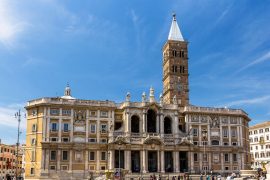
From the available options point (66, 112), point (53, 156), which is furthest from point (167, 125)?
point (53, 156)

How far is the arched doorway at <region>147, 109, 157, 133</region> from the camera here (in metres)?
83.7

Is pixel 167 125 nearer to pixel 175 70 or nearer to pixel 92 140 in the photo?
pixel 92 140

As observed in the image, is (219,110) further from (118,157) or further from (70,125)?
(70,125)

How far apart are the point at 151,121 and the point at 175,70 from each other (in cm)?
2039

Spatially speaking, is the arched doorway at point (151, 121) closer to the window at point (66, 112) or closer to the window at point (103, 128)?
the window at point (103, 128)

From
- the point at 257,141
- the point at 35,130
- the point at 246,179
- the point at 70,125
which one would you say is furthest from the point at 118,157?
the point at 257,141

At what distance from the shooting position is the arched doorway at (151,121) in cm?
8372

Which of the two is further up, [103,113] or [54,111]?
[54,111]

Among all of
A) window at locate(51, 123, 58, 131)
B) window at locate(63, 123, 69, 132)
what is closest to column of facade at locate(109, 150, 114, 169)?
window at locate(63, 123, 69, 132)

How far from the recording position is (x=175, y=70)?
99.4m

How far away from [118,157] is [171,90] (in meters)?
26.3

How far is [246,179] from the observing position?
53.5 m

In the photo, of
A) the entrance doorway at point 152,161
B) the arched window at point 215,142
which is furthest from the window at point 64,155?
the arched window at point 215,142

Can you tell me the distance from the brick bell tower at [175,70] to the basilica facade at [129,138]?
936 cm
